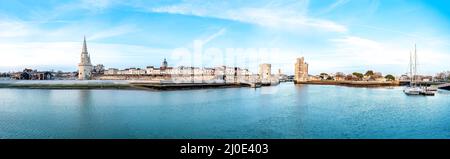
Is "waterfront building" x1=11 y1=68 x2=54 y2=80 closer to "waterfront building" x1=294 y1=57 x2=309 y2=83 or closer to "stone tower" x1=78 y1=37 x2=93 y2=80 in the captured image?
"stone tower" x1=78 y1=37 x2=93 y2=80

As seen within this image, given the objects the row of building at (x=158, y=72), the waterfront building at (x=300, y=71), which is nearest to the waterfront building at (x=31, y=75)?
the row of building at (x=158, y=72)

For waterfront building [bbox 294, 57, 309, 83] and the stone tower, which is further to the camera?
waterfront building [bbox 294, 57, 309, 83]

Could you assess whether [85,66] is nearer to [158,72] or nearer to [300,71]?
[158,72]

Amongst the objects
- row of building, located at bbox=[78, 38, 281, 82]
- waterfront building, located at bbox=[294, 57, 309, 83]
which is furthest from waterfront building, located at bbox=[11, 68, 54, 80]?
waterfront building, located at bbox=[294, 57, 309, 83]

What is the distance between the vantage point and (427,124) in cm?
731

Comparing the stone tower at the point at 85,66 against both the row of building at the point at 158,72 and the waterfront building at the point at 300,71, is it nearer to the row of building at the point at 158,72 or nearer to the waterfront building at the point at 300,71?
the row of building at the point at 158,72

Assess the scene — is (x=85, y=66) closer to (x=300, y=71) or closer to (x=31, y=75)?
(x=31, y=75)

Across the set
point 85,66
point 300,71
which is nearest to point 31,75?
point 85,66

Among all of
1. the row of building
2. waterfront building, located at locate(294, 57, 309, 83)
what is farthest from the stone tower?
waterfront building, located at locate(294, 57, 309, 83)

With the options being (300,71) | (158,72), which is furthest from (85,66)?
(300,71)

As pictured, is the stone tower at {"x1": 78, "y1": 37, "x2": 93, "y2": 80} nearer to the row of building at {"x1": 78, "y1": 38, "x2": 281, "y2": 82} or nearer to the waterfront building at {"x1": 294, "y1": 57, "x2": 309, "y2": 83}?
the row of building at {"x1": 78, "y1": 38, "x2": 281, "y2": 82}
